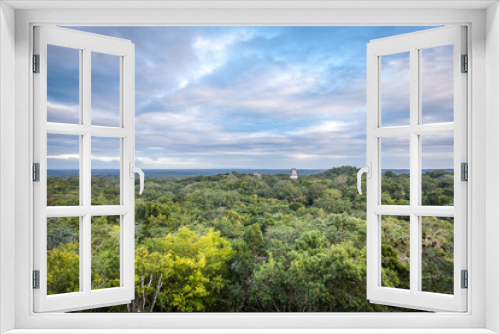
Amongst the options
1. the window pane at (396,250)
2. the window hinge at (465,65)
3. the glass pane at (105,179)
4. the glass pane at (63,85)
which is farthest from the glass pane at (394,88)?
the glass pane at (105,179)

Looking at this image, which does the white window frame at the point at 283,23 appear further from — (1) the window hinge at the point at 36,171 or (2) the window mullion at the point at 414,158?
(2) the window mullion at the point at 414,158

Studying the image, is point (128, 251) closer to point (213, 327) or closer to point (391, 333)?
point (213, 327)

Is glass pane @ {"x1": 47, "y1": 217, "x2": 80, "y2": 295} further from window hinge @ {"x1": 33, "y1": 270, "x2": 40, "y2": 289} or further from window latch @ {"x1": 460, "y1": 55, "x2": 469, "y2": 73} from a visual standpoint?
window latch @ {"x1": 460, "y1": 55, "x2": 469, "y2": 73}

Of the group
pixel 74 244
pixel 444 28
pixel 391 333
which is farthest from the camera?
pixel 74 244

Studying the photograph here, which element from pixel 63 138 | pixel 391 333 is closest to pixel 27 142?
pixel 63 138

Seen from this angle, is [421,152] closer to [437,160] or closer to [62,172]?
[437,160]

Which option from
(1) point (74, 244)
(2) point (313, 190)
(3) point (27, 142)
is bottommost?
(1) point (74, 244)

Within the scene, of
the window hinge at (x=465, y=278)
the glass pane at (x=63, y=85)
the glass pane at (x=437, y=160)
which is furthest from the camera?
the glass pane at (x=437, y=160)

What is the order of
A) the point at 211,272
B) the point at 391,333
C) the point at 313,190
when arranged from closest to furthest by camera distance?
the point at 391,333 < the point at 211,272 < the point at 313,190
